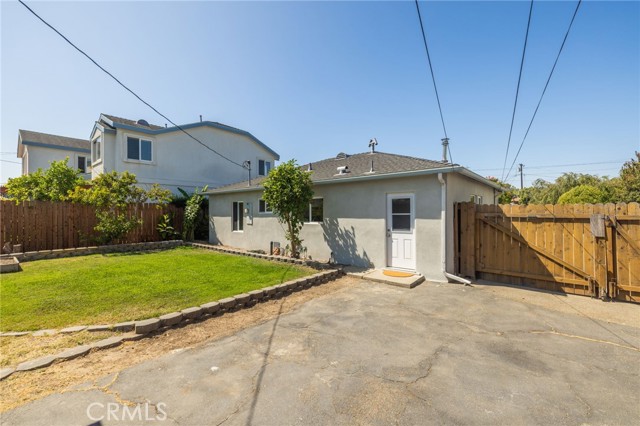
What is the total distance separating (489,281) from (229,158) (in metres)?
18.1

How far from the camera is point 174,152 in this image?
1742 cm

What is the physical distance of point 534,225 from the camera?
7.04 metres

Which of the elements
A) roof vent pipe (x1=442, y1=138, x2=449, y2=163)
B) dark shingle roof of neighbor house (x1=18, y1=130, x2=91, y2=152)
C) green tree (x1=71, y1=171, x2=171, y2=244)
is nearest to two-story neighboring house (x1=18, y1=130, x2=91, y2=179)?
dark shingle roof of neighbor house (x1=18, y1=130, x2=91, y2=152)

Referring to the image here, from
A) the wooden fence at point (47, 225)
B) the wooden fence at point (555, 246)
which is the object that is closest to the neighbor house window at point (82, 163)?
the wooden fence at point (47, 225)

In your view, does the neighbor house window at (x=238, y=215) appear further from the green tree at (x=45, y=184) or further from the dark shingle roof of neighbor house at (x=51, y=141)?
the dark shingle roof of neighbor house at (x=51, y=141)

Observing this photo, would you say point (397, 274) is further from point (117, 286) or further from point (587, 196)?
point (587, 196)

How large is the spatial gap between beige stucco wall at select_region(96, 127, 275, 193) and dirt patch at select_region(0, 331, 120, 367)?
45.6ft

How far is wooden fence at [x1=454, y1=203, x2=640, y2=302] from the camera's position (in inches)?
238

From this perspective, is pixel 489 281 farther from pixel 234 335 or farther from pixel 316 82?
pixel 316 82

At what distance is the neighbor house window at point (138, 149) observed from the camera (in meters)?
15.7

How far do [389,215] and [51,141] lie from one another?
91.3ft

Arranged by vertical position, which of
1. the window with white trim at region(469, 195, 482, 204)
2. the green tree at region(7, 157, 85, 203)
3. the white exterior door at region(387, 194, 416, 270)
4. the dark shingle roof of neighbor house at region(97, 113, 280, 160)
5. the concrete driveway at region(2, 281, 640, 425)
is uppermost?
the dark shingle roof of neighbor house at region(97, 113, 280, 160)

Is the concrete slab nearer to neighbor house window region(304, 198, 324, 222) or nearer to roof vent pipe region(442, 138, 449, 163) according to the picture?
neighbor house window region(304, 198, 324, 222)

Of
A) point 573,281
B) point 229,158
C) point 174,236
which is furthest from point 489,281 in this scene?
point 229,158
